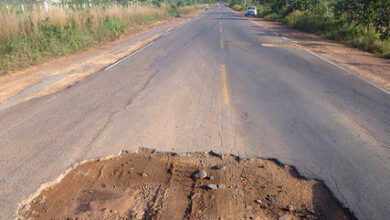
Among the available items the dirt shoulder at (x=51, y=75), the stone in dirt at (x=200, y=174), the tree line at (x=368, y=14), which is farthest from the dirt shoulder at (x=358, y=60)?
the dirt shoulder at (x=51, y=75)

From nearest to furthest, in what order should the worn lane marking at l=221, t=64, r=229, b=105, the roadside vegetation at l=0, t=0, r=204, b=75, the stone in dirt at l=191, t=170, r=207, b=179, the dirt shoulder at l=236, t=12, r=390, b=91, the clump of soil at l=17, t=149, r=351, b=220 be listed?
the clump of soil at l=17, t=149, r=351, b=220
the stone in dirt at l=191, t=170, r=207, b=179
the worn lane marking at l=221, t=64, r=229, b=105
the dirt shoulder at l=236, t=12, r=390, b=91
the roadside vegetation at l=0, t=0, r=204, b=75

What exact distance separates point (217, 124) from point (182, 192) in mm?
2208

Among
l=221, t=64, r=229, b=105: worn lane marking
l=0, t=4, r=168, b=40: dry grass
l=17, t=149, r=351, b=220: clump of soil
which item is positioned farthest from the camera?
l=0, t=4, r=168, b=40: dry grass

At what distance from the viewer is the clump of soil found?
10.6ft

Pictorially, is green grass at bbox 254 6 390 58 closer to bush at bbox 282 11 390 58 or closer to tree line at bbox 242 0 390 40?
bush at bbox 282 11 390 58

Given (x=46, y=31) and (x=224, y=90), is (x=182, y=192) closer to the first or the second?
(x=224, y=90)

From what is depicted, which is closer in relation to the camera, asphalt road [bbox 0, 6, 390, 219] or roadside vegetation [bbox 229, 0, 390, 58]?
asphalt road [bbox 0, 6, 390, 219]

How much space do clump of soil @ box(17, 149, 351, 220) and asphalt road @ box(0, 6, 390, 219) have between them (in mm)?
249

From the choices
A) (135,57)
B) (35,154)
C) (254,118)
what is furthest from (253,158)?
(135,57)

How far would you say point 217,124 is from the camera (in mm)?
5598

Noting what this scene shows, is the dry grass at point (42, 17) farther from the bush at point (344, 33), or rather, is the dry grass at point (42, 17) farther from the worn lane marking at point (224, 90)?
the bush at point (344, 33)

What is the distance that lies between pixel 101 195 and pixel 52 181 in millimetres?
740

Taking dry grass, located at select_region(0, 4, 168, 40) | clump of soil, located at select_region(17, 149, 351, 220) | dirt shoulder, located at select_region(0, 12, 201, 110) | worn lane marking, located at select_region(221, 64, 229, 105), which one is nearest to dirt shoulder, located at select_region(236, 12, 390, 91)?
worn lane marking, located at select_region(221, 64, 229, 105)

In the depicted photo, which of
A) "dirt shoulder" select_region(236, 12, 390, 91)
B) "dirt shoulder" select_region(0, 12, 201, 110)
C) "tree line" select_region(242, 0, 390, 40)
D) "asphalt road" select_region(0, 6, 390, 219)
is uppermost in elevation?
"tree line" select_region(242, 0, 390, 40)
